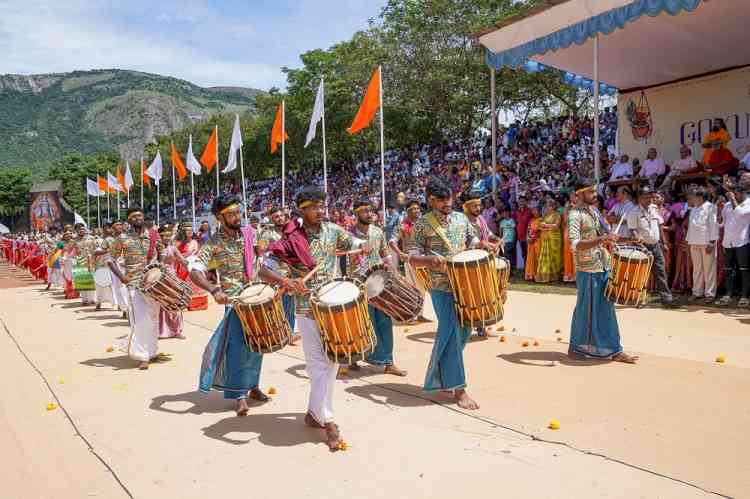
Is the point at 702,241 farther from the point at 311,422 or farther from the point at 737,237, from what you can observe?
the point at 311,422

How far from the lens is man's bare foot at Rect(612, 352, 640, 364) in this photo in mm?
6551

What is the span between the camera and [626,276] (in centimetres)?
657

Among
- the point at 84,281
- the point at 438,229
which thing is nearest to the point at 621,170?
the point at 438,229

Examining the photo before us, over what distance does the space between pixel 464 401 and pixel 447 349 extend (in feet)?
1.45

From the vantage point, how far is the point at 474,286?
201 inches

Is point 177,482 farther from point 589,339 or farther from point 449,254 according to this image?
point 589,339

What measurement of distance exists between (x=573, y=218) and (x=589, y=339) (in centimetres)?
128

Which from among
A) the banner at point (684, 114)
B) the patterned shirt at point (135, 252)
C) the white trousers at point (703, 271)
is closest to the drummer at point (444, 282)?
the patterned shirt at point (135, 252)

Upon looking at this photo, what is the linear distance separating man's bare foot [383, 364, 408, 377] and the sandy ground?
0.41ft

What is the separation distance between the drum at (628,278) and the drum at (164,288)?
4.61 m

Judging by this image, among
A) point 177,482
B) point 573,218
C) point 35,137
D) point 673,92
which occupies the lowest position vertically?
point 177,482

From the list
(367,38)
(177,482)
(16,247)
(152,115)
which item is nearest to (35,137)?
(152,115)

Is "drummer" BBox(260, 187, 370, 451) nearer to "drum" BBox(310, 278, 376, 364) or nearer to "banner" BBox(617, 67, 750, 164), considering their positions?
"drum" BBox(310, 278, 376, 364)

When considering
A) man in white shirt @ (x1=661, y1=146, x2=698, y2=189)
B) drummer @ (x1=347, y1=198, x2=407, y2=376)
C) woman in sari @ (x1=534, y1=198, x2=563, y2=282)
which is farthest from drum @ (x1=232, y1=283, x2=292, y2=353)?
man in white shirt @ (x1=661, y1=146, x2=698, y2=189)
